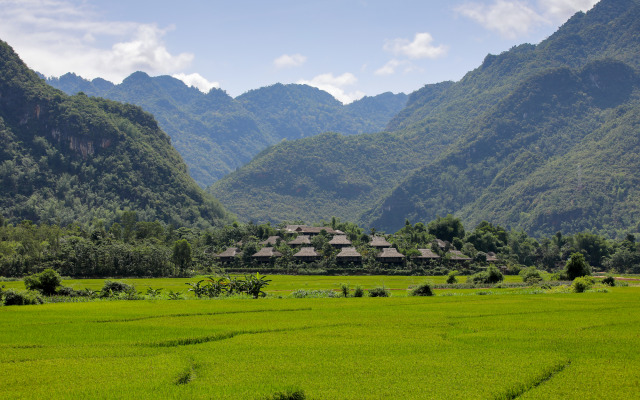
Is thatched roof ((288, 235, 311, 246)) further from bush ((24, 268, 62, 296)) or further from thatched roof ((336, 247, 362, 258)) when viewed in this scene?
bush ((24, 268, 62, 296))

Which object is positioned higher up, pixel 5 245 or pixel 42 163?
pixel 42 163

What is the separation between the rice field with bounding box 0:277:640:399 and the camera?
53.7 feet

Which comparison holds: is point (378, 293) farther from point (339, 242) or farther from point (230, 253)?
point (339, 242)

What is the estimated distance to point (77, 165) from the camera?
171000mm

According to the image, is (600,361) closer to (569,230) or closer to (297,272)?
(297,272)

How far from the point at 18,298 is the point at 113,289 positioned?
1058cm

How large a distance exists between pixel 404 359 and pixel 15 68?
625 feet

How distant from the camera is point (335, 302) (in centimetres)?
4025

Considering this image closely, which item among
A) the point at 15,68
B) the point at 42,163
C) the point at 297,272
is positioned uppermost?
the point at 15,68

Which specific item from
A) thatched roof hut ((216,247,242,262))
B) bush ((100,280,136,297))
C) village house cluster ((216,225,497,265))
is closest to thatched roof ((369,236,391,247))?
village house cluster ((216,225,497,265))

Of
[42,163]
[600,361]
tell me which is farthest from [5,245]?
[42,163]

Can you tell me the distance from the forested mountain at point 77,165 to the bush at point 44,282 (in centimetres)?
10668

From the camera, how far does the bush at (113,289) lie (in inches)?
1847

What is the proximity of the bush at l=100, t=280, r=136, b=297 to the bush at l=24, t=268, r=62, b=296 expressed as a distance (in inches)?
153
